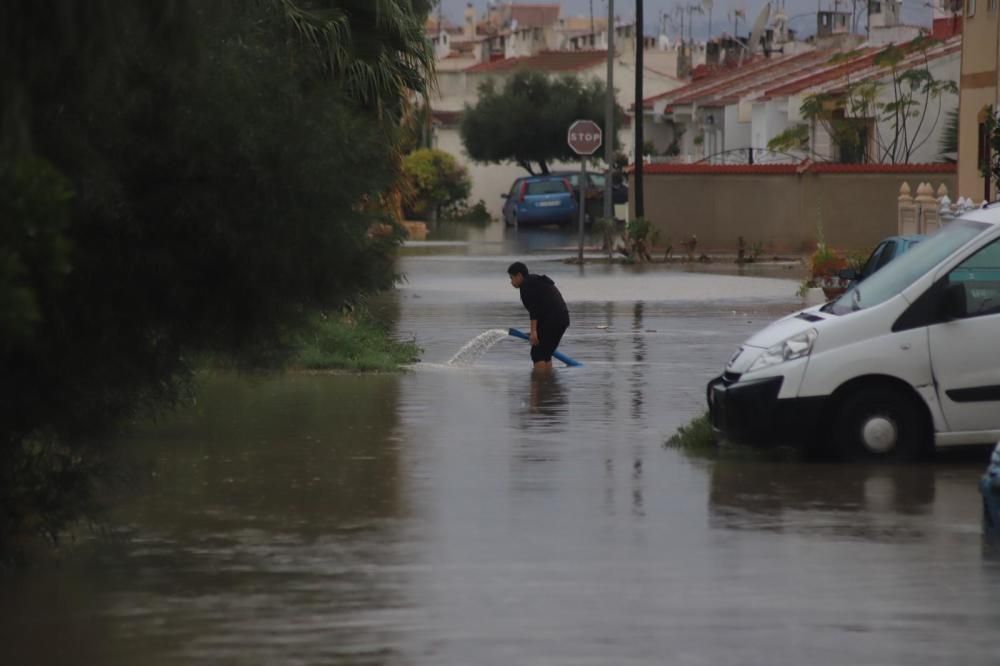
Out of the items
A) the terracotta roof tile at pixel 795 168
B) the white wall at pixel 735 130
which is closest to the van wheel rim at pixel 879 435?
the terracotta roof tile at pixel 795 168

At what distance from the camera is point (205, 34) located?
28.4 feet

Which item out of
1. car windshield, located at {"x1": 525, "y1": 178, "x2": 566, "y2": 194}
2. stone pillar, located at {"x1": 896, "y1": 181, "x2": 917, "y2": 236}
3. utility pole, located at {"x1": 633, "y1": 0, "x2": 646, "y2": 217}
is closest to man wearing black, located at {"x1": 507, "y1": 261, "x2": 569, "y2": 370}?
stone pillar, located at {"x1": 896, "y1": 181, "x2": 917, "y2": 236}

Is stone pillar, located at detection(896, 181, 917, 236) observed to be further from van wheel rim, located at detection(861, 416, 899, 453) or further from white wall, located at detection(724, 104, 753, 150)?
white wall, located at detection(724, 104, 753, 150)

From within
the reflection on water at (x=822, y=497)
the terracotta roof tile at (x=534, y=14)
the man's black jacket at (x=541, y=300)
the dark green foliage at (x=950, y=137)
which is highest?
the terracotta roof tile at (x=534, y=14)

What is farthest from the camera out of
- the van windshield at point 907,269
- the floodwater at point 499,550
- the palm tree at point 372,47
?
the palm tree at point 372,47

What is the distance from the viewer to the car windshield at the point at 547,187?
61.4 meters

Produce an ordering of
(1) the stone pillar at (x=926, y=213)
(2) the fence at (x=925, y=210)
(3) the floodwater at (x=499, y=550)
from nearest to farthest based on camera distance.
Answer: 1. (3) the floodwater at (x=499, y=550)
2. (2) the fence at (x=925, y=210)
3. (1) the stone pillar at (x=926, y=213)

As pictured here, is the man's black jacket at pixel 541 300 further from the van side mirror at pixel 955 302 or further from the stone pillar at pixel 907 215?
the stone pillar at pixel 907 215

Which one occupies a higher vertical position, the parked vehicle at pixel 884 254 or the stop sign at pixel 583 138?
the stop sign at pixel 583 138

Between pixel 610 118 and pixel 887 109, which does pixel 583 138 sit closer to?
pixel 610 118

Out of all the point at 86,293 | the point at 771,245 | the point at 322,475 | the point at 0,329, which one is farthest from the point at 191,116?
the point at 771,245

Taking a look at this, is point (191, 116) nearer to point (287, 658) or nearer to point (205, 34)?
point (205, 34)

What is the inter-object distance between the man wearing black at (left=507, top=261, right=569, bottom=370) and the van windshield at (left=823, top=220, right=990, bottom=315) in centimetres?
646

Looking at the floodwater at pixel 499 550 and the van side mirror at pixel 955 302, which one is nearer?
the floodwater at pixel 499 550
